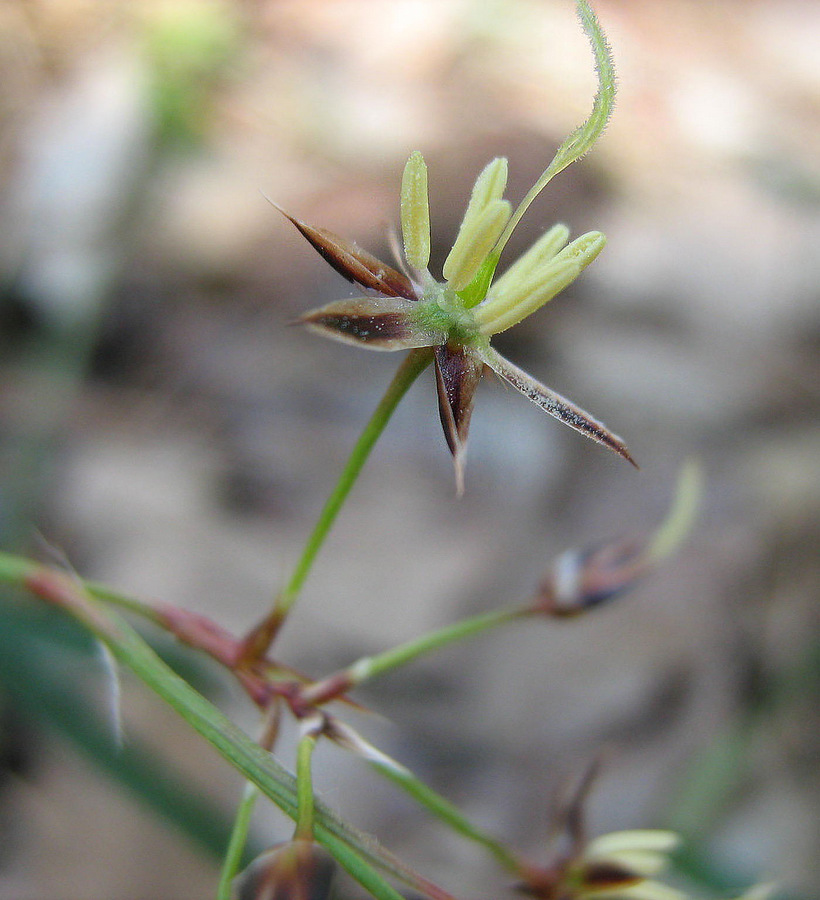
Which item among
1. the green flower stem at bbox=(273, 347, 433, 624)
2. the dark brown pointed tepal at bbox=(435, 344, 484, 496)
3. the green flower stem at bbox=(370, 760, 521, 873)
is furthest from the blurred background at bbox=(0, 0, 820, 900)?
the dark brown pointed tepal at bbox=(435, 344, 484, 496)

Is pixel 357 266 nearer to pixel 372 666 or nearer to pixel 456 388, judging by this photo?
pixel 456 388

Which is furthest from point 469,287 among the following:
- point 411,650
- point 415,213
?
point 411,650

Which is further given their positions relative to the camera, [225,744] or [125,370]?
[125,370]

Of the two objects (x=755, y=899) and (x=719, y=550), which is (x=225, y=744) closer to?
(x=755, y=899)

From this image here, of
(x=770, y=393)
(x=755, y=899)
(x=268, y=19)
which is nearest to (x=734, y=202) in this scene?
(x=770, y=393)

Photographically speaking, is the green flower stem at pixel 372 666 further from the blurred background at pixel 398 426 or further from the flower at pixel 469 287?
the blurred background at pixel 398 426

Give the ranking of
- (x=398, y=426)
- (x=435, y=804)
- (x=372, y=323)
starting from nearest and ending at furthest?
(x=372, y=323), (x=435, y=804), (x=398, y=426)
